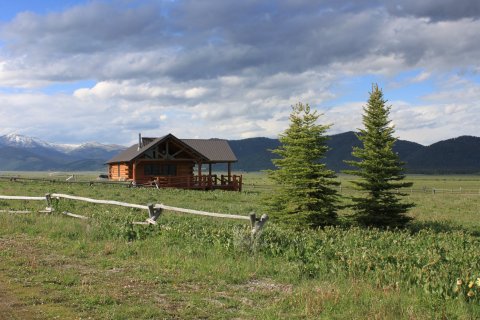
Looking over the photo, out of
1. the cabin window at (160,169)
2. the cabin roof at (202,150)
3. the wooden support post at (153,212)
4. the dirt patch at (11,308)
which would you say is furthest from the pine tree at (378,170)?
the cabin window at (160,169)

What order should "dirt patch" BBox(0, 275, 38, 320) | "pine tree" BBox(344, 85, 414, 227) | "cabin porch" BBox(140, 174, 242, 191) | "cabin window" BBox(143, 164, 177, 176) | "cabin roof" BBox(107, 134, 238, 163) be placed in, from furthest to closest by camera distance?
"cabin window" BBox(143, 164, 177, 176) < "cabin roof" BBox(107, 134, 238, 163) < "cabin porch" BBox(140, 174, 242, 191) < "pine tree" BBox(344, 85, 414, 227) < "dirt patch" BBox(0, 275, 38, 320)

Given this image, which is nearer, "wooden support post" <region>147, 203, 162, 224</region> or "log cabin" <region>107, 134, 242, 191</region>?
"wooden support post" <region>147, 203, 162, 224</region>

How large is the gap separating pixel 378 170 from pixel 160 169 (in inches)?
1366

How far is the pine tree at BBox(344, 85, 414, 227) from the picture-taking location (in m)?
22.0

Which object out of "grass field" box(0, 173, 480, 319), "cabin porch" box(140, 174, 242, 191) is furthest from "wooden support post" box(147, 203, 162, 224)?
"cabin porch" box(140, 174, 242, 191)

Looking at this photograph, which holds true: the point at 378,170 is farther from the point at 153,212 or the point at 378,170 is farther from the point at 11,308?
the point at 11,308

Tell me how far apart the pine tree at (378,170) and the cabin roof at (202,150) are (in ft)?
103

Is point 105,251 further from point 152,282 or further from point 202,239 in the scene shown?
point 152,282

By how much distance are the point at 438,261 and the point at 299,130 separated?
432 inches

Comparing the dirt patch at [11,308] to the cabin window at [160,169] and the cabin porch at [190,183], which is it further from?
the cabin window at [160,169]

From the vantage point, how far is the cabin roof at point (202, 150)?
51125mm

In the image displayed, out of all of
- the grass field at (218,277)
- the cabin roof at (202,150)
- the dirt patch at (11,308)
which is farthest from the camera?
the cabin roof at (202,150)

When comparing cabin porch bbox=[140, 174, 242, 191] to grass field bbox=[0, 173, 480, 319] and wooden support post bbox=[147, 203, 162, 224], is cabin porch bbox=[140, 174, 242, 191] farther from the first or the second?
grass field bbox=[0, 173, 480, 319]

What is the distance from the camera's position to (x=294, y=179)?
20047 millimetres
